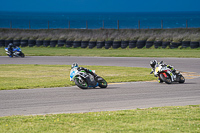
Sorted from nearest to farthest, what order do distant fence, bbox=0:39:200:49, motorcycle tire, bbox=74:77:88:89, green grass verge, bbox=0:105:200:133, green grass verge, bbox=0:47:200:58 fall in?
green grass verge, bbox=0:105:200:133 → motorcycle tire, bbox=74:77:88:89 → green grass verge, bbox=0:47:200:58 → distant fence, bbox=0:39:200:49

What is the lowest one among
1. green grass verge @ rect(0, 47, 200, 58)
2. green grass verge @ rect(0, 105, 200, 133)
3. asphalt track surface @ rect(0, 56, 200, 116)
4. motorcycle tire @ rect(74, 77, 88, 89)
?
green grass verge @ rect(0, 105, 200, 133)

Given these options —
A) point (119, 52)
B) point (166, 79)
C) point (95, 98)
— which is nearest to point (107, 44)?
point (119, 52)

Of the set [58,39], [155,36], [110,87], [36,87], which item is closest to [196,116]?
[110,87]

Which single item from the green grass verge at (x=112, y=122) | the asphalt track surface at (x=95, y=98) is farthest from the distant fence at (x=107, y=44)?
the green grass verge at (x=112, y=122)

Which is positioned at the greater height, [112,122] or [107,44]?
[107,44]

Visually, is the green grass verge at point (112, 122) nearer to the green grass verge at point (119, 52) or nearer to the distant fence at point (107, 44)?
the green grass verge at point (119, 52)

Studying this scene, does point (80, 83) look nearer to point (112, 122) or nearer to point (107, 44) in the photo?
point (112, 122)

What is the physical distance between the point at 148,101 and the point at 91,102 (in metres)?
1.75

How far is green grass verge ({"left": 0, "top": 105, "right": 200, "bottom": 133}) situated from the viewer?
294 inches

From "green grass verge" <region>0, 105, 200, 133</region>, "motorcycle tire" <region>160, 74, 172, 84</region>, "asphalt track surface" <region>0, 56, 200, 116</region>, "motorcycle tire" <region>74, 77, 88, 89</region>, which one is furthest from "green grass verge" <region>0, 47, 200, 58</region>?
"green grass verge" <region>0, 105, 200, 133</region>

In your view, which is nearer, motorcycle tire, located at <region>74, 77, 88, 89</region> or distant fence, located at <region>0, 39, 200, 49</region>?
motorcycle tire, located at <region>74, 77, 88, 89</region>

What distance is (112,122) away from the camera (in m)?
8.08

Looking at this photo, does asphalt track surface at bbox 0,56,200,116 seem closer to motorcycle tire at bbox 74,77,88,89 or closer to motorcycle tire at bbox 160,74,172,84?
motorcycle tire at bbox 74,77,88,89

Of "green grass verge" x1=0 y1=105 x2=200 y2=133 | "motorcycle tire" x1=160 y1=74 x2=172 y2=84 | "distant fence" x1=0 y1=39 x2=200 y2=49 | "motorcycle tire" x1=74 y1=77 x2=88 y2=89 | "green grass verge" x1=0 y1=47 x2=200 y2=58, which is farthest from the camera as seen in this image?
"distant fence" x1=0 y1=39 x2=200 y2=49
